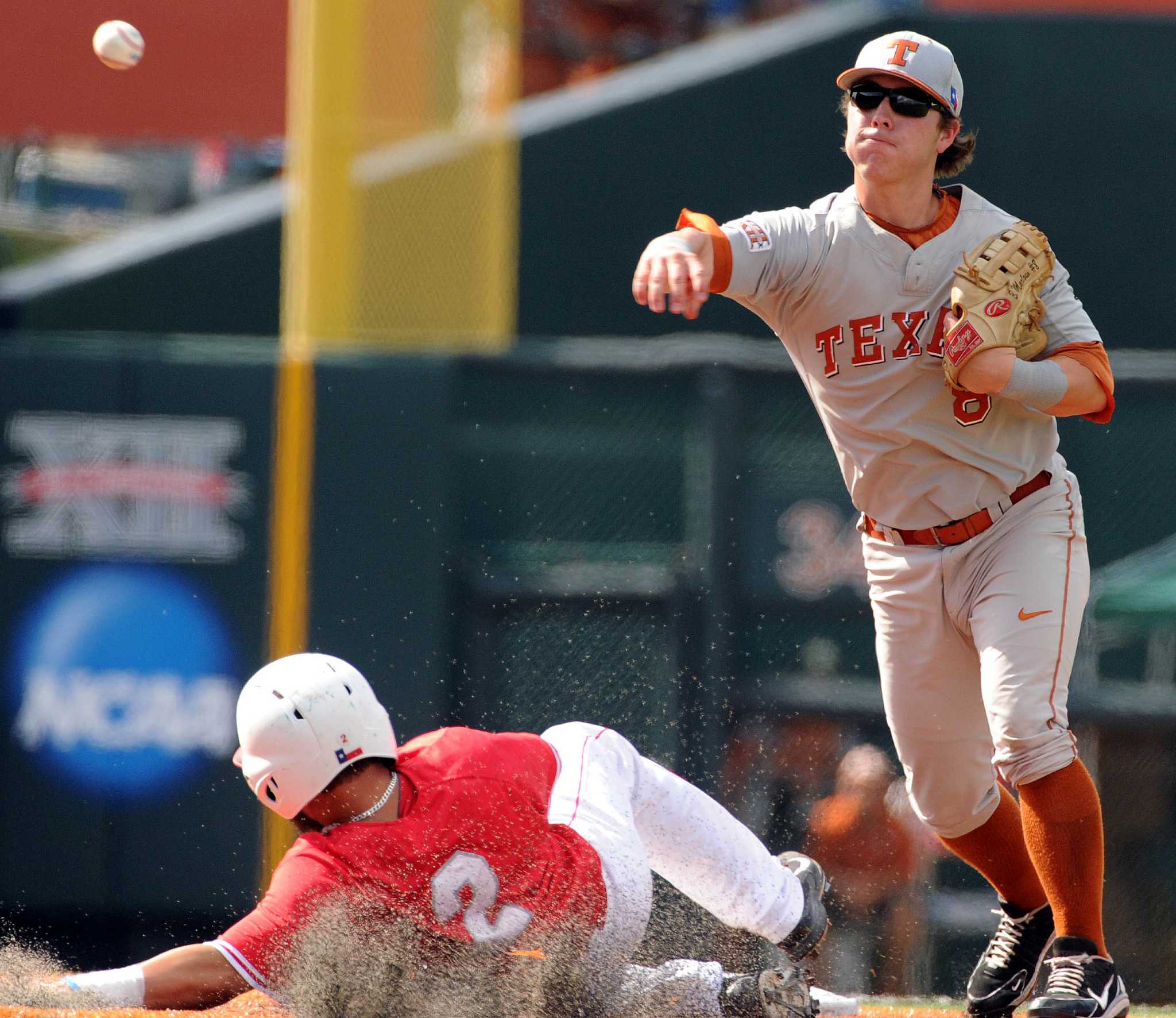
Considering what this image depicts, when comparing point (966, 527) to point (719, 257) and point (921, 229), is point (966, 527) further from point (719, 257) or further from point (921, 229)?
point (719, 257)

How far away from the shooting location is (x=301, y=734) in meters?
3.69

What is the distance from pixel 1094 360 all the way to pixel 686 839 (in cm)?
141

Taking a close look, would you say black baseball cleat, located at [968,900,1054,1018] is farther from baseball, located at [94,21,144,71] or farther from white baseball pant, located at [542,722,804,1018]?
baseball, located at [94,21,144,71]

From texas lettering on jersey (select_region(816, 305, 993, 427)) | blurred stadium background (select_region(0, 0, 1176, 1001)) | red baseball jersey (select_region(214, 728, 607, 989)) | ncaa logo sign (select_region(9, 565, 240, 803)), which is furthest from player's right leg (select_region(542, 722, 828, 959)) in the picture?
ncaa logo sign (select_region(9, 565, 240, 803))

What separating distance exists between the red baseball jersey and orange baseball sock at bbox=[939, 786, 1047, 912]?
98cm

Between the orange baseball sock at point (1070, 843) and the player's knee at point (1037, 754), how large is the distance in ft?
0.06

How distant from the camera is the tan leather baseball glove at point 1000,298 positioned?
137 inches

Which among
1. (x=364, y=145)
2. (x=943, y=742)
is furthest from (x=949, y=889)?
(x=364, y=145)

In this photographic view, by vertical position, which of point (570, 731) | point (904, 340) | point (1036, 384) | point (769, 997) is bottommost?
point (769, 997)

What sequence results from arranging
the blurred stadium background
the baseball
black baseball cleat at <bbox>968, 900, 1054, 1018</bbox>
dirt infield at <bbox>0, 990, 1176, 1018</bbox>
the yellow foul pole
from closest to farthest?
dirt infield at <bbox>0, 990, 1176, 1018</bbox>
black baseball cleat at <bbox>968, 900, 1054, 1018</bbox>
the baseball
the blurred stadium background
the yellow foul pole

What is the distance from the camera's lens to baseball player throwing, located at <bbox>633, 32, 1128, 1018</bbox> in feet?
11.6

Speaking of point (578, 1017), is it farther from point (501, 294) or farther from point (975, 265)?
point (501, 294)

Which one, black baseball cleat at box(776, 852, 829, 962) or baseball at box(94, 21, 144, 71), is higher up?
baseball at box(94, 21, 144, 71)

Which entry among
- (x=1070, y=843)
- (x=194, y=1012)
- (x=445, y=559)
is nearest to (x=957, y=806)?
(x=1070, y=843)
